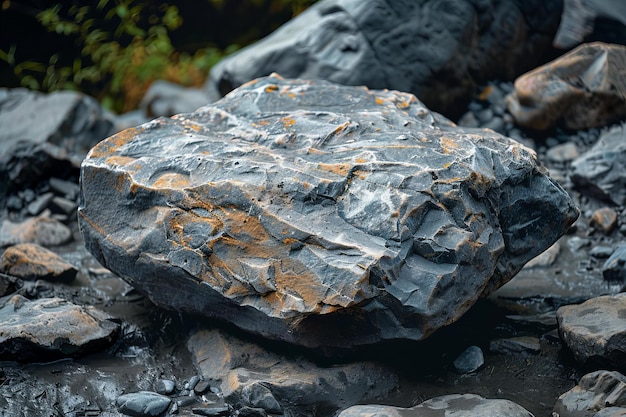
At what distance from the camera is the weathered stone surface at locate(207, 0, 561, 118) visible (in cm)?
465

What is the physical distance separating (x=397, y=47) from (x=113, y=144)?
7.87ft

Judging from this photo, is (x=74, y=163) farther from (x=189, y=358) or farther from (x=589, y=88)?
(x=589, y=88)

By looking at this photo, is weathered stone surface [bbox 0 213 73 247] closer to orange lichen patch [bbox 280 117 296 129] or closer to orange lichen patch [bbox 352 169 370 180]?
orange lichen patch [bbox 280 117 296 129]

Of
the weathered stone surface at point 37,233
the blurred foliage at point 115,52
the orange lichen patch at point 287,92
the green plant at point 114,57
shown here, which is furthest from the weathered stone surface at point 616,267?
the green plant at point 114,57

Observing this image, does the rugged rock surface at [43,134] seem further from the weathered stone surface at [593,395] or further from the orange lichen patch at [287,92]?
the weathered stone surface at [593,395]

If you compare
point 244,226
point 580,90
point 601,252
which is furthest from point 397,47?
point 244,226

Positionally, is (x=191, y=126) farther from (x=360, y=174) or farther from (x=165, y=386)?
(x=165, y=386)

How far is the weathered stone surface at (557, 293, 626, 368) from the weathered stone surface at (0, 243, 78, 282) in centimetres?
223

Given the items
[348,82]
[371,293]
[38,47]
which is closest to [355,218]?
[371,293]

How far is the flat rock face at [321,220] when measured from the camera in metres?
2.33

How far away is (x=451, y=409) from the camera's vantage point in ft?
7.52

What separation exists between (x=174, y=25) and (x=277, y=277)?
5.28 meters

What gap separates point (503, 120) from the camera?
191 inches

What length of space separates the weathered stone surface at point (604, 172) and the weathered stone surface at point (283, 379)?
2.08m
